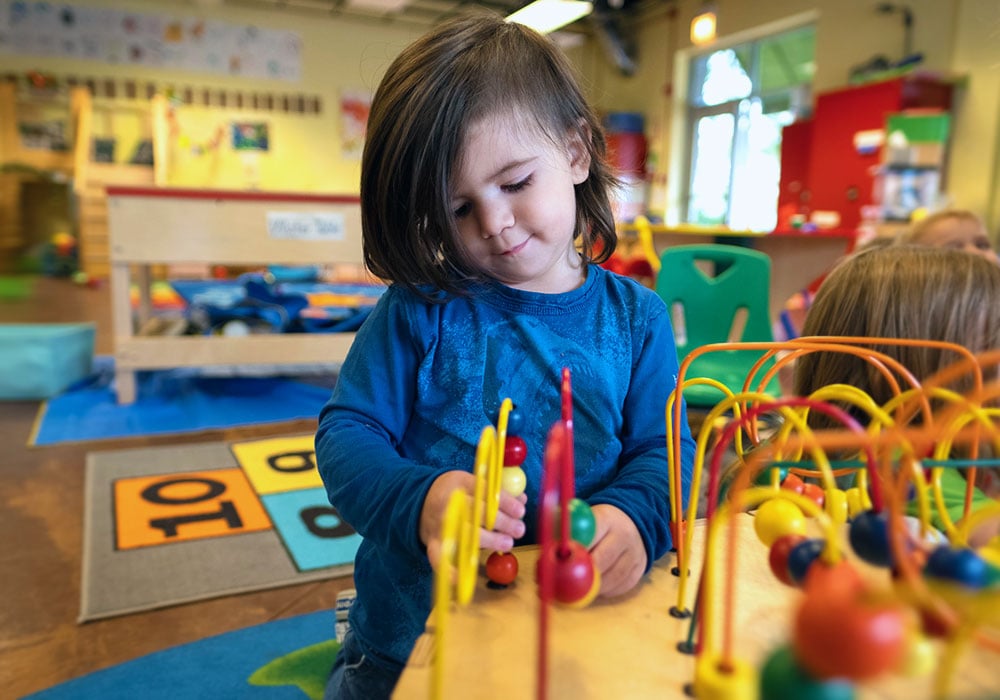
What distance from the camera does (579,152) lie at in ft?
2.38

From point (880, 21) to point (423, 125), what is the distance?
4813mm

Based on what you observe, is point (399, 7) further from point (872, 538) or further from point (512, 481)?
point (872, 538)

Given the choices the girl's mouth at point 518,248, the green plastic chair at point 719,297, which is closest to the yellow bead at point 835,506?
the girl's mouth at point 518,248

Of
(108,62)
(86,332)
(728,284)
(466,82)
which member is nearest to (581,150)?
(466,82)

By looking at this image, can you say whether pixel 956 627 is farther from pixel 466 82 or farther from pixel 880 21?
pixel 880 21

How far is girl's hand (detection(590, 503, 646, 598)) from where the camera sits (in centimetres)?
47

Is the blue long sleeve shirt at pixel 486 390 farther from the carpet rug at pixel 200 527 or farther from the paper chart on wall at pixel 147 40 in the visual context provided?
the paper chart on wall at pixel 147 40

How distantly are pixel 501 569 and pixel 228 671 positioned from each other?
771 millimetres

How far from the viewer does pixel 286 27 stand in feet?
22.7

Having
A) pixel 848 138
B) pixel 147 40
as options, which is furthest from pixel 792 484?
pixel 147 40

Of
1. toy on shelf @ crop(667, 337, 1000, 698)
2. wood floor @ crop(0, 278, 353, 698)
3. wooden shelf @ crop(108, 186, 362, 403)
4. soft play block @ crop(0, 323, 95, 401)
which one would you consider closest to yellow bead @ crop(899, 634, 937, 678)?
toy on shelf @ crop(667, 337, 1000, 698)

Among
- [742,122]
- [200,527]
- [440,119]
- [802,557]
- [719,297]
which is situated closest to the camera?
[802,557]

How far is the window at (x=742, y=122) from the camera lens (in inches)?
220

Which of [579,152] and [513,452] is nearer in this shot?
[513,452]
